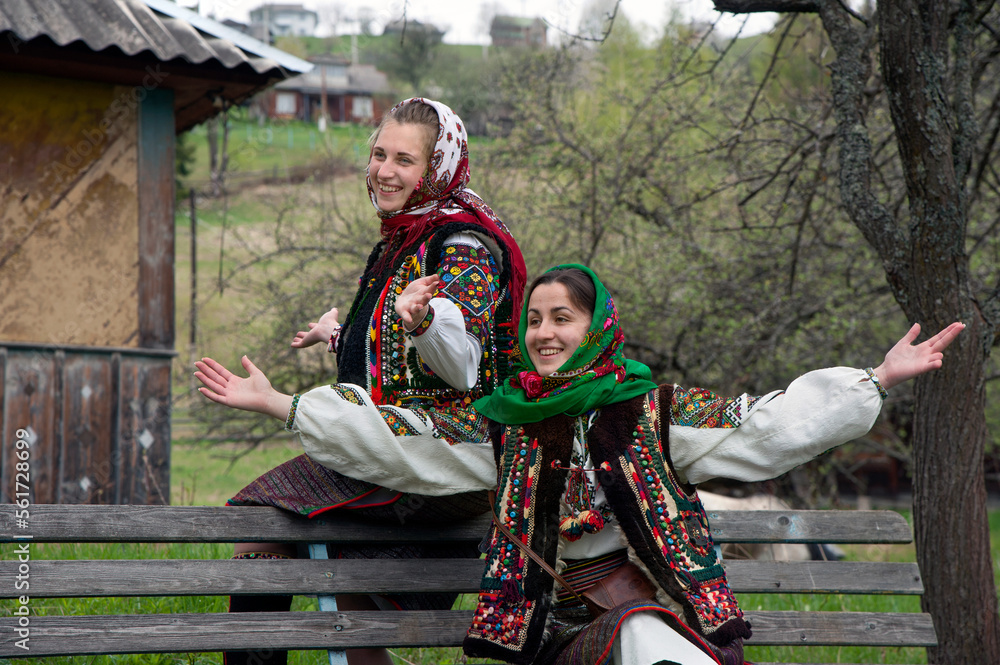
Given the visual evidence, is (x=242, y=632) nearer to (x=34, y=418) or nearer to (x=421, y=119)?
(x=421, y=119)

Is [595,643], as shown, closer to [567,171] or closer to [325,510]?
[325,510]

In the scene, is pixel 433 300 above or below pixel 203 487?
above

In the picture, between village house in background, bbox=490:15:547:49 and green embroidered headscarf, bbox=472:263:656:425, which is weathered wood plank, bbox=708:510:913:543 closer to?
green embroidered headscarf, bbox=472:263:656:425

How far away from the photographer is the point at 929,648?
11.1ft

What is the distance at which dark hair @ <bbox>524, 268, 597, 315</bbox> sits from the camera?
246cm

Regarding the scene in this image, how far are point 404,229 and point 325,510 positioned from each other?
34.1 inches

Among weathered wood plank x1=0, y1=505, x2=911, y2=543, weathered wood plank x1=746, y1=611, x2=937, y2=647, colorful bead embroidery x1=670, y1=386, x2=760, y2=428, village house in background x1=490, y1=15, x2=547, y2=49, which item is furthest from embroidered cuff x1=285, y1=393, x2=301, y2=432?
Result: village house in background x1=490, y1=15, x2=547, y2=49

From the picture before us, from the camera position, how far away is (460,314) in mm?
2400

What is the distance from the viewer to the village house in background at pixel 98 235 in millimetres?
5383

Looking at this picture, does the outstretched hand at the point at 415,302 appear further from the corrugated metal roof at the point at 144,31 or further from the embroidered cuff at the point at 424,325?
the corrugated metal roof at the point at 144,31

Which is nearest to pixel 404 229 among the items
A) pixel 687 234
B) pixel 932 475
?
pixel 932 475

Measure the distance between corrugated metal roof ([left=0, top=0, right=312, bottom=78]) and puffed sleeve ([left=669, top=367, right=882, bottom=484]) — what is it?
4058 mm

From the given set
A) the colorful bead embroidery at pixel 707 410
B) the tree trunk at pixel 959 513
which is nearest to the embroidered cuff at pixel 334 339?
the colorful bead embroidery at pixel 707 410

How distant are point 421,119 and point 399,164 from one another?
0.51ft
